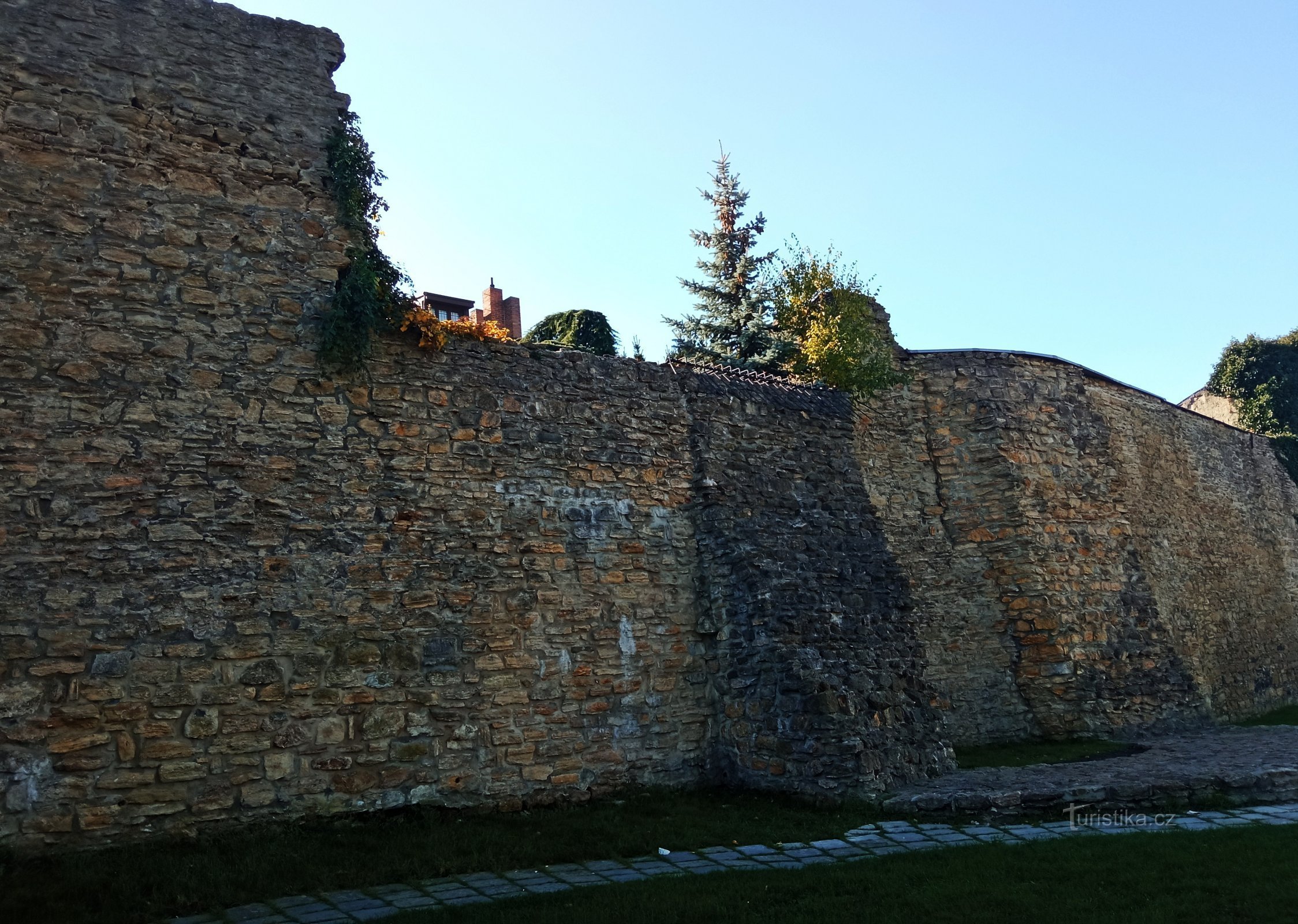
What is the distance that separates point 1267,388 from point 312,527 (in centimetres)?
2616

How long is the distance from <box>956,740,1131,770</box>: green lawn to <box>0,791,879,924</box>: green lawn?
330 centimetres

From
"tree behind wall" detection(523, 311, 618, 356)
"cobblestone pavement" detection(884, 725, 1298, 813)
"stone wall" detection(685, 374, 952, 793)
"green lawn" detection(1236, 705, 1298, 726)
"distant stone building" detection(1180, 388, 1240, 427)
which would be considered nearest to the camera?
"cobblestone pavement" detection(884, 725, 1298, 813)

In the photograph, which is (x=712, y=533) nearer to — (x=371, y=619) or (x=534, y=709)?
(x=534, y=709)

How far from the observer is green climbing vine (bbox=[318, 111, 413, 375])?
903 centimetres

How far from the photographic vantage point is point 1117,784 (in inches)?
367

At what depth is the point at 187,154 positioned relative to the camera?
873cm

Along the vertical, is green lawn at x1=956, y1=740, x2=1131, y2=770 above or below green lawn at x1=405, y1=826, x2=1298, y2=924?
above

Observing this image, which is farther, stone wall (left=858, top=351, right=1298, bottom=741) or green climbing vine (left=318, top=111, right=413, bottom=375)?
stone wall (left=858, top=351, right=1298, bottom=741)

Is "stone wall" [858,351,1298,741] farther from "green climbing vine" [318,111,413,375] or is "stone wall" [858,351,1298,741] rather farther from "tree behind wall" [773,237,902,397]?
"green climbing vine" [318,111,413,375]

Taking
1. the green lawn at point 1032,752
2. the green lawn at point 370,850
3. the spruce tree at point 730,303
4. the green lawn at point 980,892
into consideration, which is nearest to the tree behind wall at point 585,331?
the spruce tree at point 730,303

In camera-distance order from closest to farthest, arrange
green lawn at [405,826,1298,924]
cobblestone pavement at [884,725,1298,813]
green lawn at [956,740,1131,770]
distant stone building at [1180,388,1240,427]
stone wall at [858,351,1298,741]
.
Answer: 1. green lawn at [405,826,1298,924]
2. cobblestone pavement at [884,725,1298,813]
3. green lawn at [956,740,1131,770]
4. stone wall at [858,351,1298,741]
5. distant stone building at [1180,388,1240,427]

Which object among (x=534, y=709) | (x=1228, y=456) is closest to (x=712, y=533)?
(x=534, y=709)
